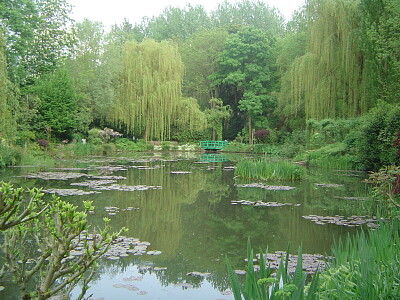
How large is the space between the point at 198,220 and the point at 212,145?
77.8 feet

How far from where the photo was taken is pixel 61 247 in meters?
2.36

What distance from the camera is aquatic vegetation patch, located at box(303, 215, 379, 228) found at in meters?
5.64

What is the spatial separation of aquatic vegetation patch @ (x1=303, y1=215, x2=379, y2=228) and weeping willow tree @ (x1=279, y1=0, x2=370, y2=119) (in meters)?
9.76

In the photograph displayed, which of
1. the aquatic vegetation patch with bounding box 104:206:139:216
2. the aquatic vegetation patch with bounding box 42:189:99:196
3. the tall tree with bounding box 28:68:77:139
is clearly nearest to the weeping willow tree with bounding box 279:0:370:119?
the aquatic vegetation patch with bounding box 42:189:99:196

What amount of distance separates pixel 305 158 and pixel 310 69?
3.85m

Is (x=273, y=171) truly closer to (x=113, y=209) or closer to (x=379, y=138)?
(x=379, y=138)

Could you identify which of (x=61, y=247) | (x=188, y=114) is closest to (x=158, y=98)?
(x=188, y=114)

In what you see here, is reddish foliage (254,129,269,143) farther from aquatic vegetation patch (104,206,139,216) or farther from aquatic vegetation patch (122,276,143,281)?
aquatic vegetation patch (122,276,143,281)

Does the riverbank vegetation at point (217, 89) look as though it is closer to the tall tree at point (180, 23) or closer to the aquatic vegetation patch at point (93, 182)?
the aquatic vegetation patch at point (93, 182)

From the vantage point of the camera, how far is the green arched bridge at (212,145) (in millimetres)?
29453

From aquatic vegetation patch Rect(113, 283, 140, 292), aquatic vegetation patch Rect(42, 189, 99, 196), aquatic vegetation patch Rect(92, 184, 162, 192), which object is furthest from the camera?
aquatic vegetation patch Rect(92, 184, 162, 192)

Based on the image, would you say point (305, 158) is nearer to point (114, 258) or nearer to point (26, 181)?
point (26, 181)

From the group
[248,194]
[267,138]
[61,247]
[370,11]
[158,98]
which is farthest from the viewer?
[267,138]

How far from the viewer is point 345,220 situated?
5.88m
